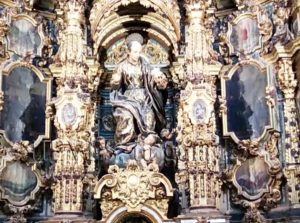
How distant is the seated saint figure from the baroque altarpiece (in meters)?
0.03

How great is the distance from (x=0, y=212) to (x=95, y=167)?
236 cm

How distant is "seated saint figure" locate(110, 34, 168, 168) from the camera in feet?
46.3

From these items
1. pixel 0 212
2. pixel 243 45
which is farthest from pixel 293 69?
pixel 0 212

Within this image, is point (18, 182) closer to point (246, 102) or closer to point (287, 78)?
point (246, 102)

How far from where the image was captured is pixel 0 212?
43.9 feet

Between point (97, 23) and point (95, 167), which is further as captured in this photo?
point (97, 23)

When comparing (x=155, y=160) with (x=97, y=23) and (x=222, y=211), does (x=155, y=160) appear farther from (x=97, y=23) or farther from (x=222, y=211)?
(x=97, y=23)

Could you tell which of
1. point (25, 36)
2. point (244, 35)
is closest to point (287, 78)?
point (244, 35)

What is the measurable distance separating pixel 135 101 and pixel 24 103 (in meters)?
2.65

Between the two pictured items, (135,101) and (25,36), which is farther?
(25,36)

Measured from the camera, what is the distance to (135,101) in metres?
14.5

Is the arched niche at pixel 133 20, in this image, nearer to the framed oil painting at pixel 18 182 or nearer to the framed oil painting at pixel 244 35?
the framed oil painting at pixel 244 35

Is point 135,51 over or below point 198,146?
over

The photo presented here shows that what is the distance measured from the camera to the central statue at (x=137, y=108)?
1391cm
